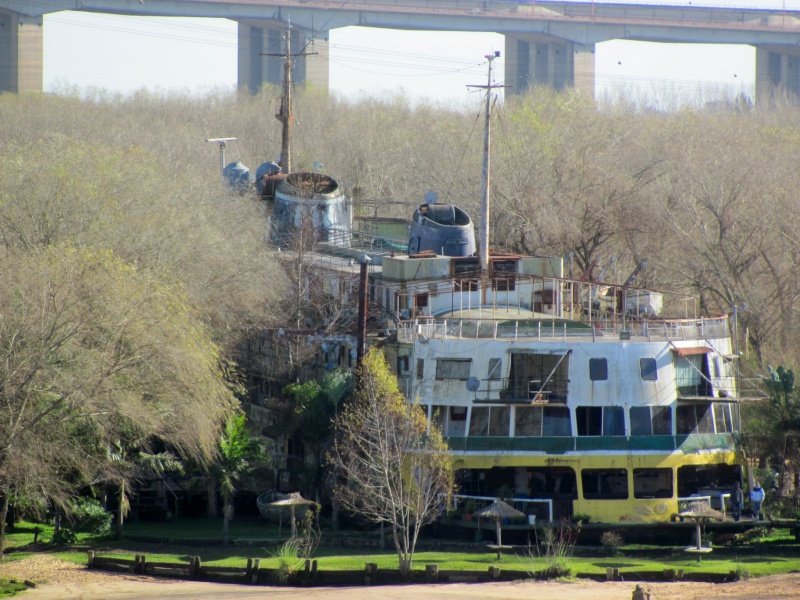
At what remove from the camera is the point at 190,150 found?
3051 inches

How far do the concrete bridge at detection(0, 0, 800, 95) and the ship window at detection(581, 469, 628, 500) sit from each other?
79.5 metres

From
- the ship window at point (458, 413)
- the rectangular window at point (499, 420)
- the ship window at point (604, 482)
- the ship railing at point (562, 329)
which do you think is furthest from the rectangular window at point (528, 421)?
the ship railing at point (562, 329)

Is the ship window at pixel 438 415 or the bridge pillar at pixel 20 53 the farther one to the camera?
the bridge pillar at pixel 20 53

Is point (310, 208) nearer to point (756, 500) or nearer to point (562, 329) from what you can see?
point (562, 329)

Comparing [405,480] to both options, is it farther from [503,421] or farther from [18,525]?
[18,525]

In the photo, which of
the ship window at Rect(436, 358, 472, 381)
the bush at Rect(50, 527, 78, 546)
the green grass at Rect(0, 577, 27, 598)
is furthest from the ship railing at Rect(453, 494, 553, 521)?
the green grass at Rect(0, 577, 27, 598)

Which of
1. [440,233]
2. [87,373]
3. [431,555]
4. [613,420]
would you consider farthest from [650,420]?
[87,373]

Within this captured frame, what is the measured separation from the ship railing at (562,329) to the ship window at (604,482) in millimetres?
3173

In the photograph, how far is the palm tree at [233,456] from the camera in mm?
36094

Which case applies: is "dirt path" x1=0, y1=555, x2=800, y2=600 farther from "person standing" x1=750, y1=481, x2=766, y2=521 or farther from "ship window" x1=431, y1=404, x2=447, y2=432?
"ship window" x1=431, y1=404, x2=447, y2=432

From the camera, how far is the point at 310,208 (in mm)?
49938

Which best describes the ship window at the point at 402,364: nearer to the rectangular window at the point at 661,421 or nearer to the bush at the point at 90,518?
the rectangular window at the point at 661,421

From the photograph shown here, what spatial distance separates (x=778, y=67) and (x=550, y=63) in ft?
79.6

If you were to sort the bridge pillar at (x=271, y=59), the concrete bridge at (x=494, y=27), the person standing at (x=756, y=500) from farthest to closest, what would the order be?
1. the bridge pillar at (x=271, y=59)
2. the concrete bridge at (x=494, y=27)
3. the person standing at (x=756, y=500)
